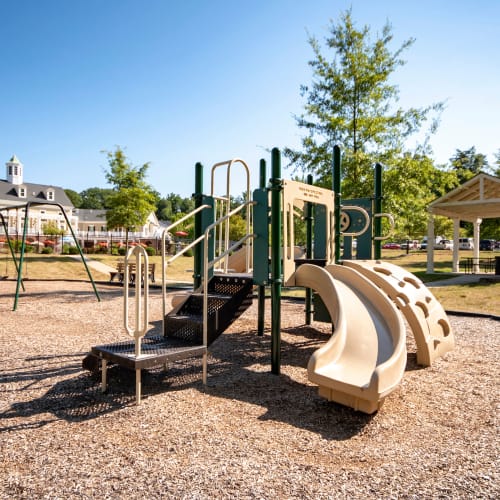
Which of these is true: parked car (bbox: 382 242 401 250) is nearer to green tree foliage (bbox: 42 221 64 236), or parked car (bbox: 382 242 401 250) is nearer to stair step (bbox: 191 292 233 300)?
green tree foliage (bbox: 42 221 64 236)

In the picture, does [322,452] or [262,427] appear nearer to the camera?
[322,452]

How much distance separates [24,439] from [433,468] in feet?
9.56

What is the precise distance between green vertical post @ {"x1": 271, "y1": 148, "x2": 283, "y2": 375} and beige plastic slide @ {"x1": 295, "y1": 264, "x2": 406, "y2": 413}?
61cm

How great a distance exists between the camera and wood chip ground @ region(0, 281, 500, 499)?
2605mm

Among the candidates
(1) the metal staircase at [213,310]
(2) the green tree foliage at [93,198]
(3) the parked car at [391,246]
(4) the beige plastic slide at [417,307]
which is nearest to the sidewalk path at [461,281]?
(4) the beige plastic slide at [417,307]

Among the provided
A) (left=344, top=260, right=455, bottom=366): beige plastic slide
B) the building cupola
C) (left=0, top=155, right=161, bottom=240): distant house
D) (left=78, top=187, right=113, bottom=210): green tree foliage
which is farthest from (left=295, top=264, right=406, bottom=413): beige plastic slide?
(left=78, top=187, right=113, bottom=210): green tree foliage

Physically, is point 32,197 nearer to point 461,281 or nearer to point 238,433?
point 461,281

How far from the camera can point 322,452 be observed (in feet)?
10.1

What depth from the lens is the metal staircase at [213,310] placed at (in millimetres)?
4816

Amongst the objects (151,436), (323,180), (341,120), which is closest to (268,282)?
(151,436)

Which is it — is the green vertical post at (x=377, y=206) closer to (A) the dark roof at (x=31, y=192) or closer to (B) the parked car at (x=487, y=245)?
(A) the dark roof at (x=31, y=192)

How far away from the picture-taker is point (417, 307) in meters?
5.58

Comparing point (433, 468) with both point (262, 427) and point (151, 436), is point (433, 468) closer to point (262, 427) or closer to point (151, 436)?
point (262, 427)

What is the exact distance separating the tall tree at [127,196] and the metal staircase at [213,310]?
21.2 metres
